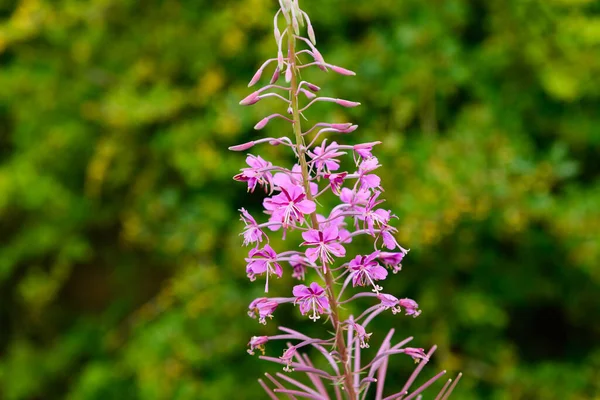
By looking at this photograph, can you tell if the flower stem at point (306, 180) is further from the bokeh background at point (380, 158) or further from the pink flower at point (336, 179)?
the bokeh background at point (380, 158)

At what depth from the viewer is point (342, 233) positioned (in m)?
1.10

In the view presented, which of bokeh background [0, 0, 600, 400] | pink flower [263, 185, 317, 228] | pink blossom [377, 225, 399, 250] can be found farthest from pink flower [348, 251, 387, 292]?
bokeh background [0, 0, 600, 400]

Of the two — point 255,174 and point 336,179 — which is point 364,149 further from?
point 255,174

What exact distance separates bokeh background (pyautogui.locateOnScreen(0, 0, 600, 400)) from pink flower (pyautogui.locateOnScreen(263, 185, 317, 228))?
Result: 1.55 m

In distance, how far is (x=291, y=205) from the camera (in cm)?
105

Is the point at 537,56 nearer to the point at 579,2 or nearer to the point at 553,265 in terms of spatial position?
the point at 579,2

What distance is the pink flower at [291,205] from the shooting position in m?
1.03

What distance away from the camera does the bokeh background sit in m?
2.81

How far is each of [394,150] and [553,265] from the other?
100 centimetres

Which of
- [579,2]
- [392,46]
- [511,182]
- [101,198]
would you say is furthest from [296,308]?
[579,2]

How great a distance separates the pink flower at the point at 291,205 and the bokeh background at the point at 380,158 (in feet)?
5.09

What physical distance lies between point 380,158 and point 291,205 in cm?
180

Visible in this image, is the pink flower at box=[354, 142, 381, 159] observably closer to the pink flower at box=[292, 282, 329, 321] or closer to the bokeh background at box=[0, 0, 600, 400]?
the pink flower at box=[292, 282, 329, 321]

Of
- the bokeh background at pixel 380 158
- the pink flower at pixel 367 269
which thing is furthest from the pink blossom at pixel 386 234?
the bokeh background at pixel 380 158
